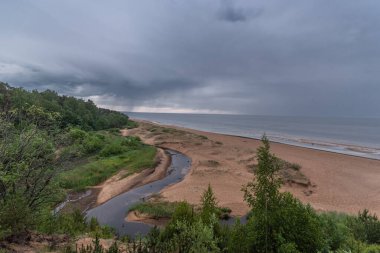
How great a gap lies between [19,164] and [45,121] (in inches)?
178

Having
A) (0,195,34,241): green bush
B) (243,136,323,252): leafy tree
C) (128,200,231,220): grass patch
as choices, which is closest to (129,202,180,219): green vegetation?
(128,200,231,220): grass patch

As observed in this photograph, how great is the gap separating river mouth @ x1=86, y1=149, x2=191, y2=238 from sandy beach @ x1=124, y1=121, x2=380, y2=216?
1.71 metres

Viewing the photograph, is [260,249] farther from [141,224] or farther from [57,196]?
[141,224]

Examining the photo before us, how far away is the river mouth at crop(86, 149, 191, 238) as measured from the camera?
2206 centimetres

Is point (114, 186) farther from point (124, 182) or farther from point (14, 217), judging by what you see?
point (14, 217)

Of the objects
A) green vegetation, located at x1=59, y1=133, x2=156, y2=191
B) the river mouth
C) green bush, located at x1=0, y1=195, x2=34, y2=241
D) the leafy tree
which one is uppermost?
the leafy tree

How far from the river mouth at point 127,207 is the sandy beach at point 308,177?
1711mm

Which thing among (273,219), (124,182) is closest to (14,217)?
(273,219)

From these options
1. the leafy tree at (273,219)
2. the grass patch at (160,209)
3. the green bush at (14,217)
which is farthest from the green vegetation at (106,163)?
the leafy tree at (273,219)

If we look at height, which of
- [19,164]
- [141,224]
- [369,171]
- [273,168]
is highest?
[273,168]

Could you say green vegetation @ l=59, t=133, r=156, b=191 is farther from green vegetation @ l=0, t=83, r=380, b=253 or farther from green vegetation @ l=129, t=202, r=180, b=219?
green vegetation @ l=0, t=83, r=380, b=253

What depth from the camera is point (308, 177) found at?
37.7 m

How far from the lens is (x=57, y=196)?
1446 cm

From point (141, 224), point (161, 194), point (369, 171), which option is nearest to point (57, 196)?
point (141, 224)
